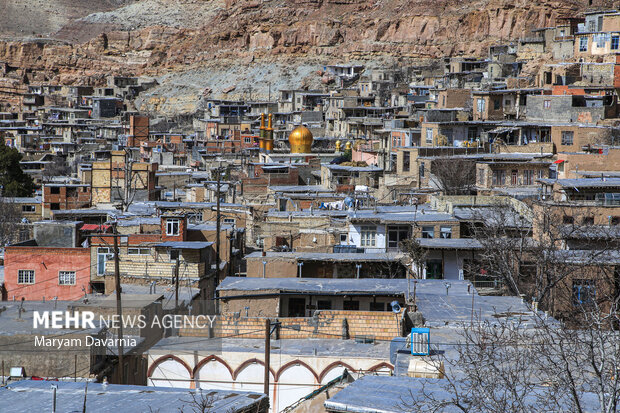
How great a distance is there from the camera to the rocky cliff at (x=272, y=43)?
97875mm

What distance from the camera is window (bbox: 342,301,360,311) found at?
884 inches

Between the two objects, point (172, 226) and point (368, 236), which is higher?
point (172, 226)

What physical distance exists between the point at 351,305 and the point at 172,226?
806 centimetres

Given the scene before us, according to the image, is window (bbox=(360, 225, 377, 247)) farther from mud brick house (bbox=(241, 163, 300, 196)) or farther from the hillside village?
mud brick house (bbox=(241, 163, 300, 196))

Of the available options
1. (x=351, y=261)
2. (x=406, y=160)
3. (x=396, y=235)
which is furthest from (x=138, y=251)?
(x=406, y=160)

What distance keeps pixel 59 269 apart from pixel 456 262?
33.8 feet

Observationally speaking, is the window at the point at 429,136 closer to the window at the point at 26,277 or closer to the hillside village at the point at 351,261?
the hillside village at the point at 351,261

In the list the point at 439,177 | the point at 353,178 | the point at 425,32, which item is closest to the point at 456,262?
the point at 439,177

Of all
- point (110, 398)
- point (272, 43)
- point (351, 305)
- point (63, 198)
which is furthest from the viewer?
point (272, 43)

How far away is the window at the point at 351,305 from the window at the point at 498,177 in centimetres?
1680

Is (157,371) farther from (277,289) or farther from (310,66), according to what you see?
(310,66)

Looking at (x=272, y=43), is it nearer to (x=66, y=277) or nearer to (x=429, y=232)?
(x=429, y=232)

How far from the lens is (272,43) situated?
388 feet

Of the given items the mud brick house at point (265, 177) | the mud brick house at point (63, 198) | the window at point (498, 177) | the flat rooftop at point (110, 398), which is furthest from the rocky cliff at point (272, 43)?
the flat rooftop at point (110, 398)
